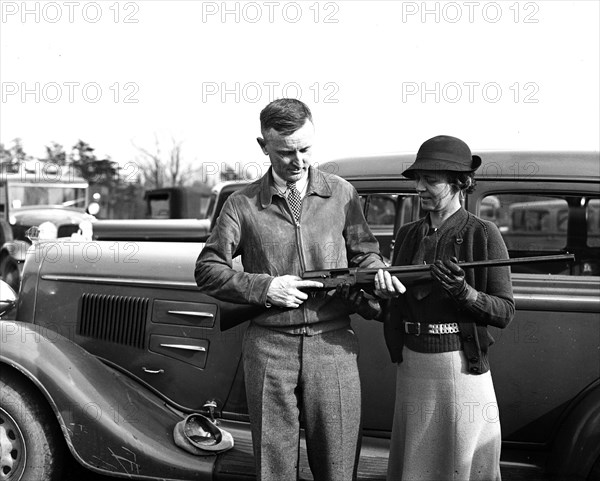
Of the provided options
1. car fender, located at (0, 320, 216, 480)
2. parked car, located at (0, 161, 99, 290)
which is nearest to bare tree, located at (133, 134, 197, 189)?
parked car, located at (0, 161, 99, 290)

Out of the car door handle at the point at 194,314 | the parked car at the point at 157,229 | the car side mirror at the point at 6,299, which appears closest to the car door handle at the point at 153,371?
the car door handle at the point at 194,314

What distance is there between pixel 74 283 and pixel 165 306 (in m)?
0.63

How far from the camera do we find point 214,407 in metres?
3.71

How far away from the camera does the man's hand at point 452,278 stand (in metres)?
2.38

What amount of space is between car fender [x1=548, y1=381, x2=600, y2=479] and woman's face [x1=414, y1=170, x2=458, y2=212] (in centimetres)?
121

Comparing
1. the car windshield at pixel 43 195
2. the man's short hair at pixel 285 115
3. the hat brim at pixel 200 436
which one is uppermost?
the man's short hair at pixel 285 115

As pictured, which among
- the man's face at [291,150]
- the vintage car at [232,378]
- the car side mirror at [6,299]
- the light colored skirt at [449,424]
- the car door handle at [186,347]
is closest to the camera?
the light colored skirt at [449,424]

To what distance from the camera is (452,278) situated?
2.38 meters

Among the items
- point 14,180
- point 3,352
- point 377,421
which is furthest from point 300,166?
point 14,180

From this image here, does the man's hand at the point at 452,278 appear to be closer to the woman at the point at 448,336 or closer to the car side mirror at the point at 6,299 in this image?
the woman at the point at 448,336

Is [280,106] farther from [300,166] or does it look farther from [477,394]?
[477,394]

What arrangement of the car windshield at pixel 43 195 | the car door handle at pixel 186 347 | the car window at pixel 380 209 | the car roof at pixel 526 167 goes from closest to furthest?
the car roof at pixel 526 167 → the car window at pixel 380 209 → the car door handle at pixel 186 347 → the car windshield at pixel 43 195

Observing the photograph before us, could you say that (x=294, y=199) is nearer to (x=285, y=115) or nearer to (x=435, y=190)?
(x=285, y=115)

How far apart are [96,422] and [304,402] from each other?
→ 4.15 feet
